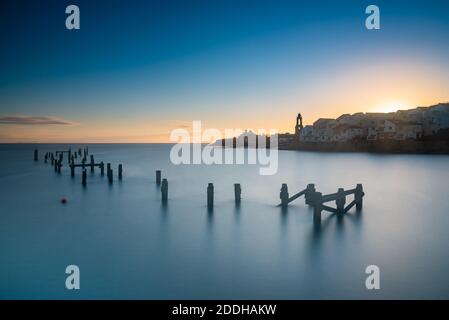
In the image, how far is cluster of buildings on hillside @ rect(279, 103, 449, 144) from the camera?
70.1 m

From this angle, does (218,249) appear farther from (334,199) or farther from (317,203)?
(334,199)

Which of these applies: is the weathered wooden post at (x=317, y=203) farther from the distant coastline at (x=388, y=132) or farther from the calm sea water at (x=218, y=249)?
the distant coastline at (x=388, y=132)

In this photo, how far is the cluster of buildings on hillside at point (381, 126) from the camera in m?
70.1

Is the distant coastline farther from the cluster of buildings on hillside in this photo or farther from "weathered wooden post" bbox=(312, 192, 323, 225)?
"weathered wooden post" bbox=(312, 192, 323, 225)

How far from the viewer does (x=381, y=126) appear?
7538 cm

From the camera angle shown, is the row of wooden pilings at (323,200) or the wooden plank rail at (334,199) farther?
the row of wooden pilings at (323,200)

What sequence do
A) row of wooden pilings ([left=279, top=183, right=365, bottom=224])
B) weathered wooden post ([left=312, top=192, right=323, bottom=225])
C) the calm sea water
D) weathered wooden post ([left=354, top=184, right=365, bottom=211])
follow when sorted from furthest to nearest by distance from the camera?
weathered wooden post ([left=354, top=184, right=365, bottom=211]) → row of wooden pilings ([left=279, top=183, right=365, bottom=224]) → weathered wooden post ([left=312, top=192, right=323, bottom=225]) → the calm sea water

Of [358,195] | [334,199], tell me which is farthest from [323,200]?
[358,195]

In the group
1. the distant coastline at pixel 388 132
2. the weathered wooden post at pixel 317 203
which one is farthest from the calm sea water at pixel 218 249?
the distant coastline at pixel 388 132

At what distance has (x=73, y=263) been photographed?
10008 mm

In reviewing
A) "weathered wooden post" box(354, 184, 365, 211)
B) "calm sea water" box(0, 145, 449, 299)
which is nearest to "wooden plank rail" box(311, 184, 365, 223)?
"weathered wooden post" box(354, 184, 365, 211)

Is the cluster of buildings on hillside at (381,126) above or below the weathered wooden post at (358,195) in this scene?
above
